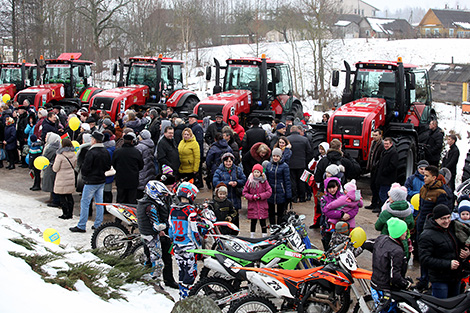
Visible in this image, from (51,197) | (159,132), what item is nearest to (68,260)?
(51,197)

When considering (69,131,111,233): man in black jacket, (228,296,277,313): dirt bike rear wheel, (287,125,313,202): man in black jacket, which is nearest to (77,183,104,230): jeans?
(69,131,111,233): man in black jacket

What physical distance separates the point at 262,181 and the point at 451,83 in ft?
114

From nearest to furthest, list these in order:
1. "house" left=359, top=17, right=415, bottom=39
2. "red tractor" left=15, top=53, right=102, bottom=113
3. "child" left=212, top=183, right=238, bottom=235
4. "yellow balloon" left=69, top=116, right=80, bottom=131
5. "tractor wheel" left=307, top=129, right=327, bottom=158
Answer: "child" left=212, top=183, right=238, bottom=235 → "tractor wheel" left=307, top=129, right=327, bottom=158 → "yellow balloon" left=69, top=116, right=80, bottom=131 → "red tractor" left=15, top=53, right=102, bottom=113 → "house" left=359, top=17, right=415, bottom=39

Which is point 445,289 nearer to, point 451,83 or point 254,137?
point 254,137

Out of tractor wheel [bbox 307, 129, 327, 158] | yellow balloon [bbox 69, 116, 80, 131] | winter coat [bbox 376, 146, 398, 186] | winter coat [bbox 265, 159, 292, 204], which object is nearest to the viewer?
winter coat [bbox 265, 159, 292, 204]

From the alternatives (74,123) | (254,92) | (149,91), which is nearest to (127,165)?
(74,123)

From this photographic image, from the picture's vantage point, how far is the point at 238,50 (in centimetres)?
5288

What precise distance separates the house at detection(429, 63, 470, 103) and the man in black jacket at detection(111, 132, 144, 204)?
3340cm

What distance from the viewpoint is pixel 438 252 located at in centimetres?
568

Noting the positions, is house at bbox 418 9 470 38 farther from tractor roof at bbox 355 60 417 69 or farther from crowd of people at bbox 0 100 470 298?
crowd of people at bbox 0 100 470 298

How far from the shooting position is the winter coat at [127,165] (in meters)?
9.56

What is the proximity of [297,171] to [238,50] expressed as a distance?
141 feet

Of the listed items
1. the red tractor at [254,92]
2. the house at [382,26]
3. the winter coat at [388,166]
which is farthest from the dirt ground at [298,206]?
the house at [382,26]

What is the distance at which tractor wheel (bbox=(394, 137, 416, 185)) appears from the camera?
11.6m
